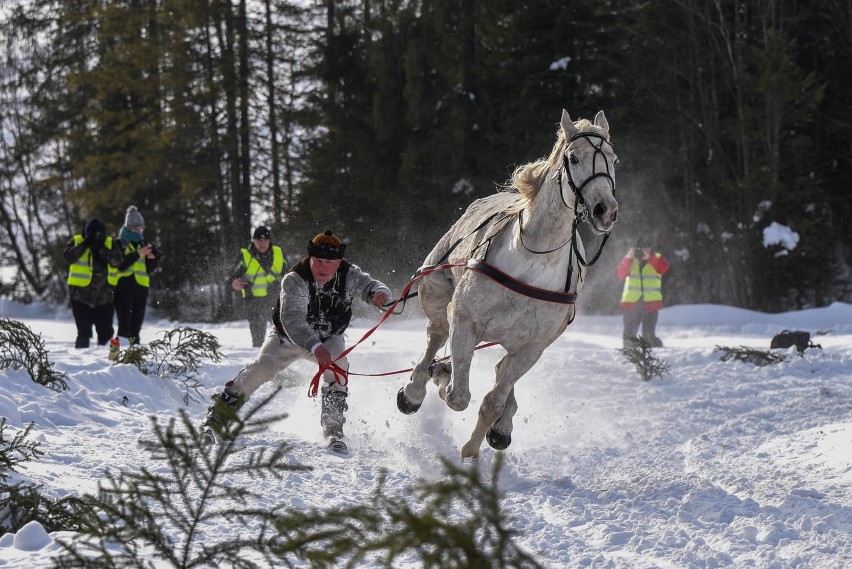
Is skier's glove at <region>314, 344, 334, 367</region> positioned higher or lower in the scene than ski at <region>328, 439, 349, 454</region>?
higher

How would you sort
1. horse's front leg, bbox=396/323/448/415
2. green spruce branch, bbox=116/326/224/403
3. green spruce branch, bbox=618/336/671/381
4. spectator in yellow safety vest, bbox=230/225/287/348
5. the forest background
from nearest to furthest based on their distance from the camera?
horse's front leg, bbox=396/323/448/415
green spruce branch, bbox=116/326/224/403
green spruce branch, bbox=618/336/671/381
spectator in yellow safety vest, bbox=230/225/287/348
the forest background

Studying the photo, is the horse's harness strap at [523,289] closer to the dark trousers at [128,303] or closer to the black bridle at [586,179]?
the black bridle at [586,179]

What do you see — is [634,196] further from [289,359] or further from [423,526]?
[423,526]

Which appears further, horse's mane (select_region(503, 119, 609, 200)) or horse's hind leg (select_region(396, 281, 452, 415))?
horse's hind leg (select_region(396, 281, 452, 415))

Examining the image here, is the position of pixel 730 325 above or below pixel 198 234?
below

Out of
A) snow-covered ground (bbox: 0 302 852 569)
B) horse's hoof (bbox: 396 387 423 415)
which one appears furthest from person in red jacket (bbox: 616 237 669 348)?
horse's hoof (bbox: 396 387 423 415)

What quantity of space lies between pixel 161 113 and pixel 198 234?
128 inches

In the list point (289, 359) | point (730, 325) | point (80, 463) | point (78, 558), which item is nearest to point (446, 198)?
point (730, 325)

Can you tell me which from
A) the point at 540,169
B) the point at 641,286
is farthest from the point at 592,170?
the point at 641,286

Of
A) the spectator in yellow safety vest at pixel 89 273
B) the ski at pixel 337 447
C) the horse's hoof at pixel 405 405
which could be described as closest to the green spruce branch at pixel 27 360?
the ski at pixel 337 447

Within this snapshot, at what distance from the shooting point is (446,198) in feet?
66.6

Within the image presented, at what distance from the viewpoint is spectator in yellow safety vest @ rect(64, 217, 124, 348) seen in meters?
11.0

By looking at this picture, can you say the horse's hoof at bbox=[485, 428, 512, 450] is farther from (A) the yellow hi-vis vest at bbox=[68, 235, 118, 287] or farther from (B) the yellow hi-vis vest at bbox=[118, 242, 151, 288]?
(A) the yellow hi-vis vest at bbox=[68, 235, 118, 287]

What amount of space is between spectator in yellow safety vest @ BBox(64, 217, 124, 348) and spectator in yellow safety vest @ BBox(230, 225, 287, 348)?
150cm
